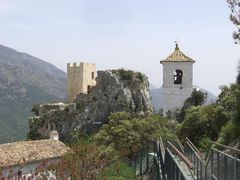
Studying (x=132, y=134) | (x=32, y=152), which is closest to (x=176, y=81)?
(x=132, y=134)

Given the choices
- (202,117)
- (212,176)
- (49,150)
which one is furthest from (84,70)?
(212,176)

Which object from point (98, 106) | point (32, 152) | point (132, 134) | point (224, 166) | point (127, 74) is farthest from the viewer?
point (127, 74)

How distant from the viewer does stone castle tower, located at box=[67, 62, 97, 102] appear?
6969 centimetres

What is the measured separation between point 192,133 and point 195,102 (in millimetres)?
Answer: 16428

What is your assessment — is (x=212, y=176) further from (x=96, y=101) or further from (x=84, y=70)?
(x=84, y=70)

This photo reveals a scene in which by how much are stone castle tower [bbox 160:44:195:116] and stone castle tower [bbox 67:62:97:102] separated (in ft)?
61.3

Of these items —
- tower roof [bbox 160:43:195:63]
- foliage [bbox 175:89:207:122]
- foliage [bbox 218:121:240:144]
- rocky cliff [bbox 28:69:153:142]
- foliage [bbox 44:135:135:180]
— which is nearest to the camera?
foliage [bbox 218:121:240:144]

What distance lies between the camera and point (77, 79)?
69875 millimetres

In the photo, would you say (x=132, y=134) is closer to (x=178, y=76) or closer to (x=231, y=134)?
(x=178, y=76)

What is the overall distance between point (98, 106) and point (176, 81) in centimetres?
Result: 1039

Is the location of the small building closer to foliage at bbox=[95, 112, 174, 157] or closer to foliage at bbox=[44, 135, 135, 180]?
foliage at bbox=[95, 112, 174, 157]

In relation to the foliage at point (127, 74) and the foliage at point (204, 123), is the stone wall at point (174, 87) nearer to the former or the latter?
the foliage at point (127, 74)

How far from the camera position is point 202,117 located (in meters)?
33.8

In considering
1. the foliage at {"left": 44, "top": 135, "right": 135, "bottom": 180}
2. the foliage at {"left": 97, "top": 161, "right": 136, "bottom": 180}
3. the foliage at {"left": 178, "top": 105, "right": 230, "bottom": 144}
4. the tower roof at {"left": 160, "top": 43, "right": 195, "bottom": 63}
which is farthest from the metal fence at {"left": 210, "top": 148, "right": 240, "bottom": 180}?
the tower roof at {"left": 160, "top": 43, "right": 195, "bottom": 63}
